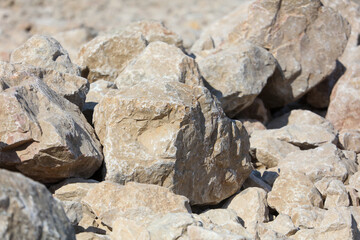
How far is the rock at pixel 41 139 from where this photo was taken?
3.23m

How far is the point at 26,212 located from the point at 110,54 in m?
3.37

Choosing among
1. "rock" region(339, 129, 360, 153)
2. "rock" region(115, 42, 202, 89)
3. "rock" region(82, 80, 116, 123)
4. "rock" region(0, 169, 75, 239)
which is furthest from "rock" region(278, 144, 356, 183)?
"rock" region(0, 169, 75, 239)

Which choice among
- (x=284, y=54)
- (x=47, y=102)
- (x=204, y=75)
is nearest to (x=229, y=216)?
(x=47, y=102)

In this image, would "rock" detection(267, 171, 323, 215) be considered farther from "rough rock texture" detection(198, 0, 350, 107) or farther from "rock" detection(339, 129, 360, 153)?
"rough rock texture" detection(198, 0, 350, 107)

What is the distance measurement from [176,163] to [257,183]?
3.33ft

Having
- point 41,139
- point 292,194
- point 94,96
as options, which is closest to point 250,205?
point 292,194

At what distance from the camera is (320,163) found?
460cm

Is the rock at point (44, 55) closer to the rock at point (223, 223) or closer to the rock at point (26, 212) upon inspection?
the rock at point (223, 223)

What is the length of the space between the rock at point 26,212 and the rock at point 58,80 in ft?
5.37

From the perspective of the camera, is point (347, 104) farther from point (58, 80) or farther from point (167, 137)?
point (58, 80)

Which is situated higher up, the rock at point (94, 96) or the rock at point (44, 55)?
the rock at point (44, 55)

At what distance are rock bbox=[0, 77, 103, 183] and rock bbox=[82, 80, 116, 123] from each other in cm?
70

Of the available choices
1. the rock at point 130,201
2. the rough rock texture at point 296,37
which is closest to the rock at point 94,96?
the rock at point 130,201

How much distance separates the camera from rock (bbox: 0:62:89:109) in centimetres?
382
